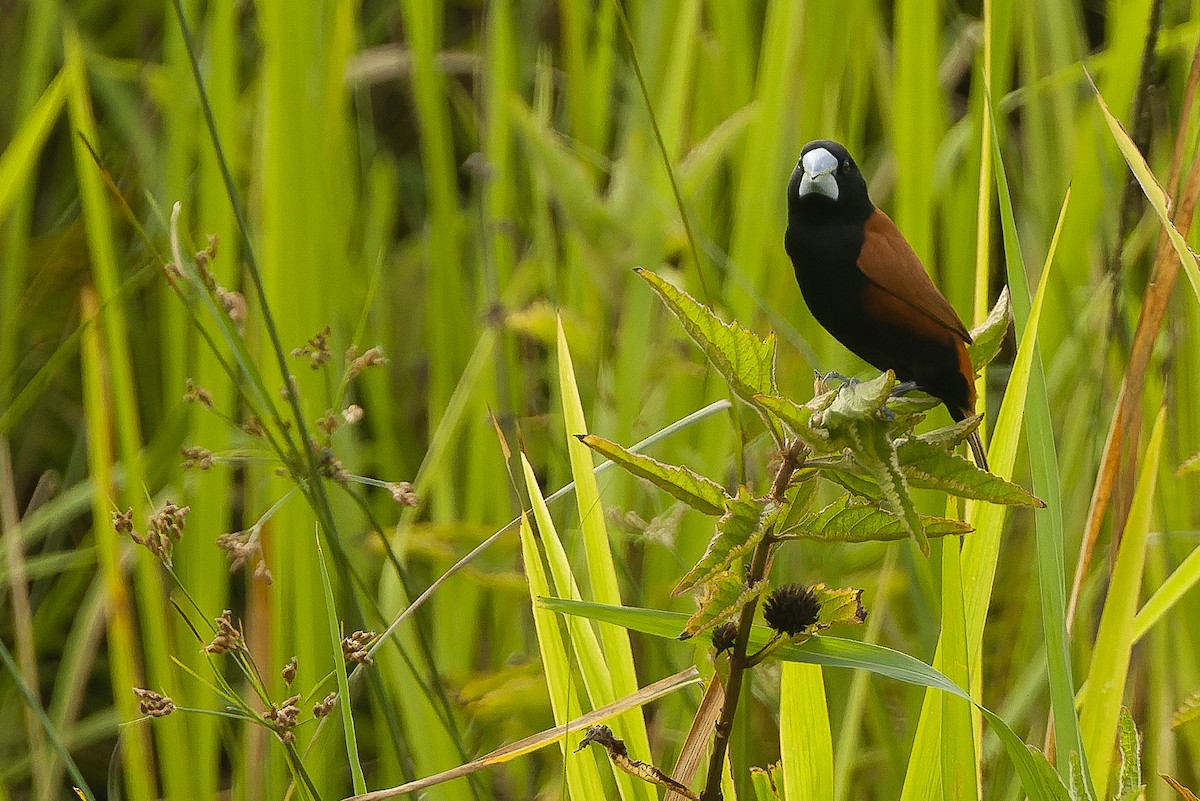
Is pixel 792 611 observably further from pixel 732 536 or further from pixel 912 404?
pixel 912 404

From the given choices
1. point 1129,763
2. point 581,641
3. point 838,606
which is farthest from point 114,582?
point 1129,763

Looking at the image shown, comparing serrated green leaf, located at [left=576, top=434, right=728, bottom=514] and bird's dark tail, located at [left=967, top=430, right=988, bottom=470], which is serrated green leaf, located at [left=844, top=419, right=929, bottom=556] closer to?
serrated green leaf, located at [left=576, top=434, right=728, bottom=514]

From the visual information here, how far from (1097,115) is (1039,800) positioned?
0.94 metres

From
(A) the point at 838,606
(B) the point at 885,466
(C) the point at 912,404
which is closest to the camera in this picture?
(B) the point at 885,466

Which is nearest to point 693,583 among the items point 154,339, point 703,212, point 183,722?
point 183,722

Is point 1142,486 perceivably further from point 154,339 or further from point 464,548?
point 154,339

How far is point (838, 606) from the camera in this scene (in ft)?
2.24

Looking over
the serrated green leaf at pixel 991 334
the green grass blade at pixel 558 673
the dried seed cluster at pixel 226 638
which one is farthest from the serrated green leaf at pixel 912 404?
the dried seed cluster at pixel 226 638

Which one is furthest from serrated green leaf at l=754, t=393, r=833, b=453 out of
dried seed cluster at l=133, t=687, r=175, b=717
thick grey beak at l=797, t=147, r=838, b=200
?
dried seed cluster at l=133, t=687, r=175, b=717

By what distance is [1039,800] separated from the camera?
A: 74 centimetres

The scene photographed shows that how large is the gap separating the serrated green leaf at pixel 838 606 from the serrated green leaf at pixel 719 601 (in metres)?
0.07

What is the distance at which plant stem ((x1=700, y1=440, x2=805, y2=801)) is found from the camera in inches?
24.9

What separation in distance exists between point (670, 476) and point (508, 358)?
3.38ft

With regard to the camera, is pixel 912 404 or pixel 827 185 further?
pixel 827 185
